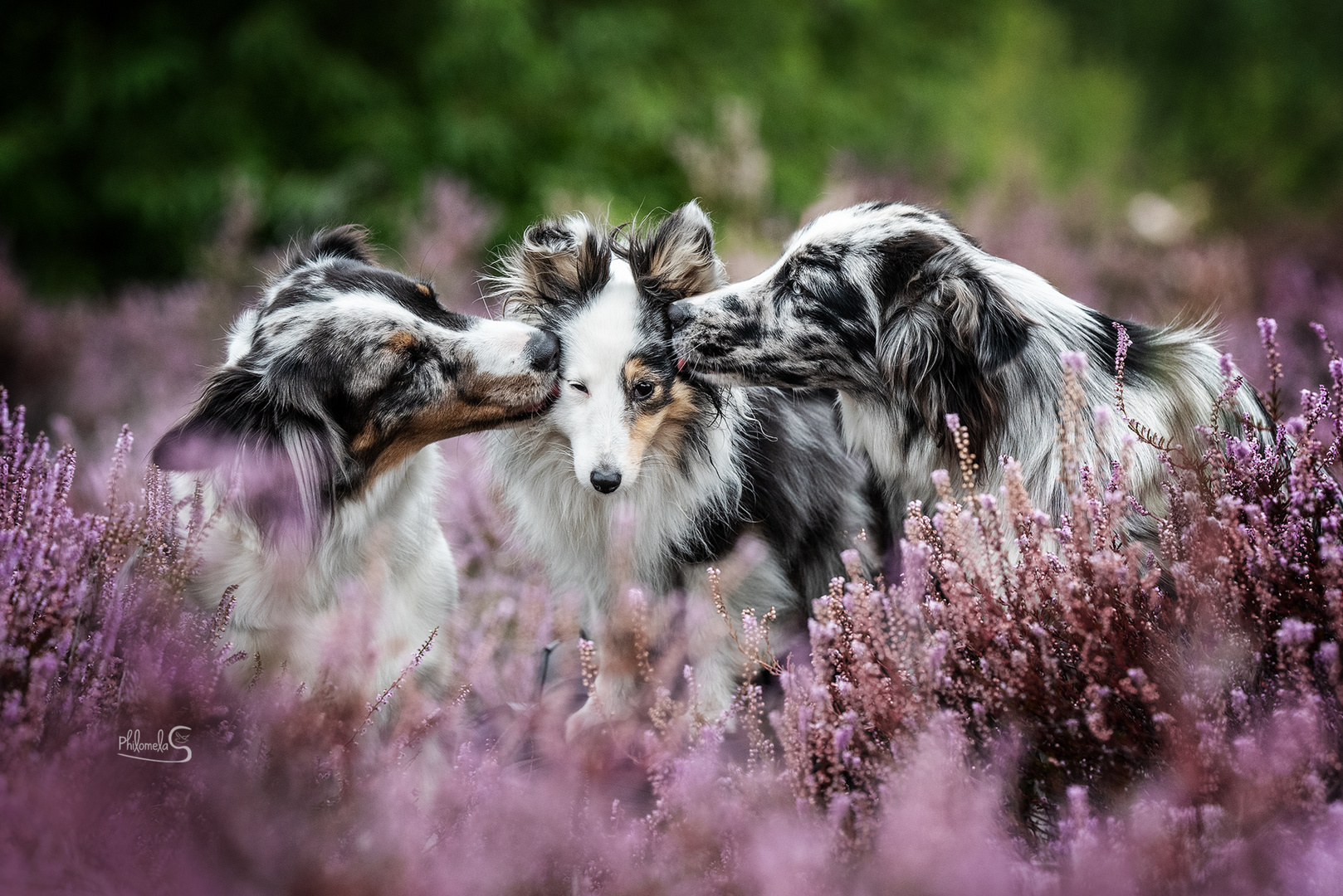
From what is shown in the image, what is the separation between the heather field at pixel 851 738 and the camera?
1.42 metres

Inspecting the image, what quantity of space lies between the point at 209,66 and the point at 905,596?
29.3 feet

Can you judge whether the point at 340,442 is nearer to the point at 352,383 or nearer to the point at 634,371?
the point at 352,383

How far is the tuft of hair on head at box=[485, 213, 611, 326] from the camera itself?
2.91m

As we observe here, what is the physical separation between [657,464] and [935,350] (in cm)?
94

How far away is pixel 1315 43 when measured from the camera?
1802 centimetres

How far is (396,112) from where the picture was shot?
8.48 m

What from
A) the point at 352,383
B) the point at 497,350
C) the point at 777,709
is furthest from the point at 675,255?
the point at 777,709

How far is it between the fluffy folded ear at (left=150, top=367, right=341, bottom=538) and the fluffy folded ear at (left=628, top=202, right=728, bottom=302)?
1.10 m

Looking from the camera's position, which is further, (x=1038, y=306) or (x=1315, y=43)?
(x=1315, y=43)

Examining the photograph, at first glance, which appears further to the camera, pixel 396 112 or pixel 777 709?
pixel 396 112

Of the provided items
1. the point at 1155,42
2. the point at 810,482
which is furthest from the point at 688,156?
the point at 1155,42

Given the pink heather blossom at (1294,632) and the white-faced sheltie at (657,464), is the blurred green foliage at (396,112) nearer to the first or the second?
the white-faced sheltie at (657,464)

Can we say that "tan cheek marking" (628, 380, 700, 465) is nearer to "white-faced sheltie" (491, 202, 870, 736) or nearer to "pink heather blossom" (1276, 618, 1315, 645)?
"white-faced sheltie" (491, 202, 870, 736)

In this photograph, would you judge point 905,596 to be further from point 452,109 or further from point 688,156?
point 452,109
